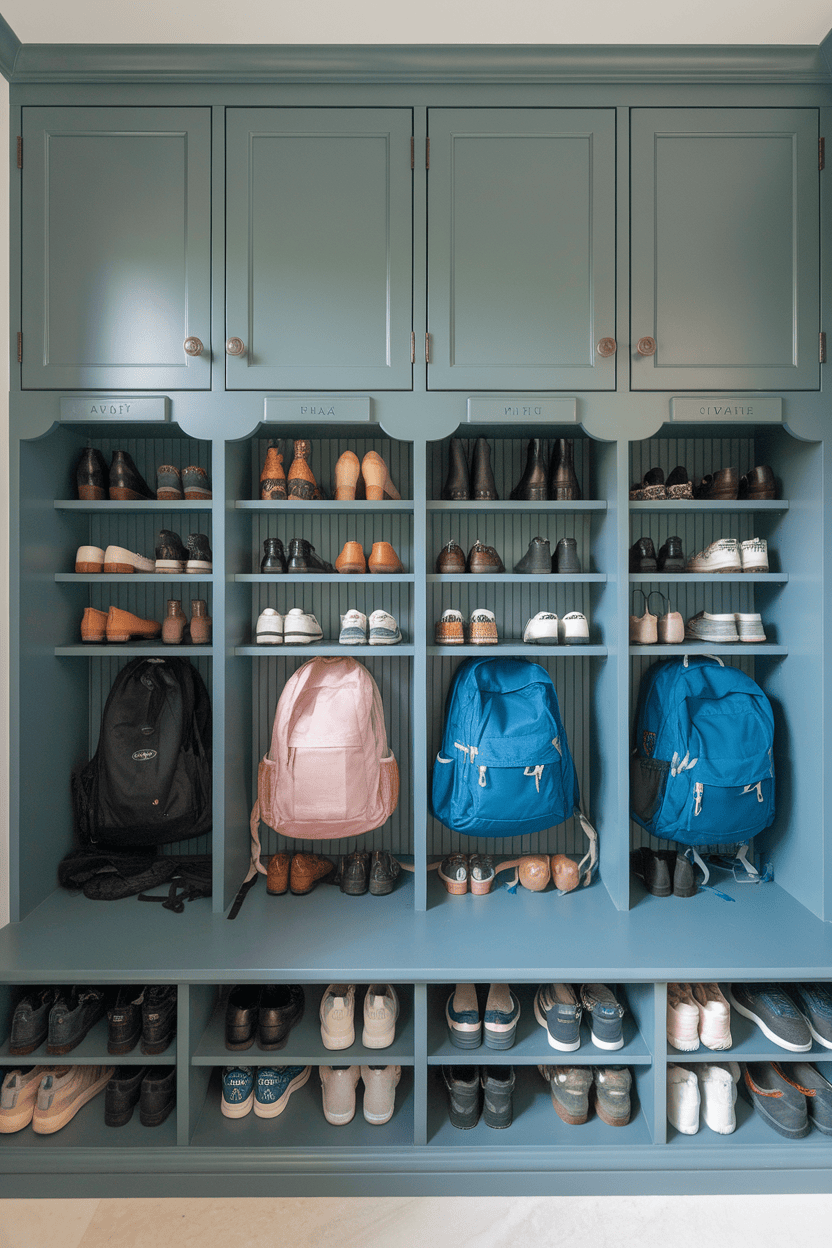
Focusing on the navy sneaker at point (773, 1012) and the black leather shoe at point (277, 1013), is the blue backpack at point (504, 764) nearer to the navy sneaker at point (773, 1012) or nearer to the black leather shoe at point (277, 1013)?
the navy sneaker at point (773, 1012)

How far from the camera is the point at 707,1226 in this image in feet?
5.12

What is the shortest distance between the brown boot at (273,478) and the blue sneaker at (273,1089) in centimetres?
168

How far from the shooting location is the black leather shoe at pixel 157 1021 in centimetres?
165

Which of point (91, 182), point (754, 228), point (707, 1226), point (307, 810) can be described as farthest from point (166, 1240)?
point (754, 228)

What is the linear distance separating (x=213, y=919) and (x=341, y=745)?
0.63m

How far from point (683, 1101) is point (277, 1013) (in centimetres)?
111

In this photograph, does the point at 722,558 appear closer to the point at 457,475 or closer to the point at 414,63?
the point at 457,475

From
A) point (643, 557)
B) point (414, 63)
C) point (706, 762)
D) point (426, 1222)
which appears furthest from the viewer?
point (643, 557)

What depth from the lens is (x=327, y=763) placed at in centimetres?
198

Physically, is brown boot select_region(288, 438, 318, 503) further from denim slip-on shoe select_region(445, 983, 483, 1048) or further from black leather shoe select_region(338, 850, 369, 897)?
denim slip-on shoe select_region(445, 983, 483, 1048)

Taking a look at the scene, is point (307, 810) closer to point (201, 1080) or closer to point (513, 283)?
point (201, 1080)

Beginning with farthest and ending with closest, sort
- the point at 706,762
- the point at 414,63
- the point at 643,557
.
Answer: the point at 643,557 → the point at 706,762 → the point at 414,63

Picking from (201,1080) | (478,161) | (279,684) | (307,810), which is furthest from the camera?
(279,684)

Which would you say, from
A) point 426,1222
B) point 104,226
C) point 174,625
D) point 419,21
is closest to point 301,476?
point 174,625
